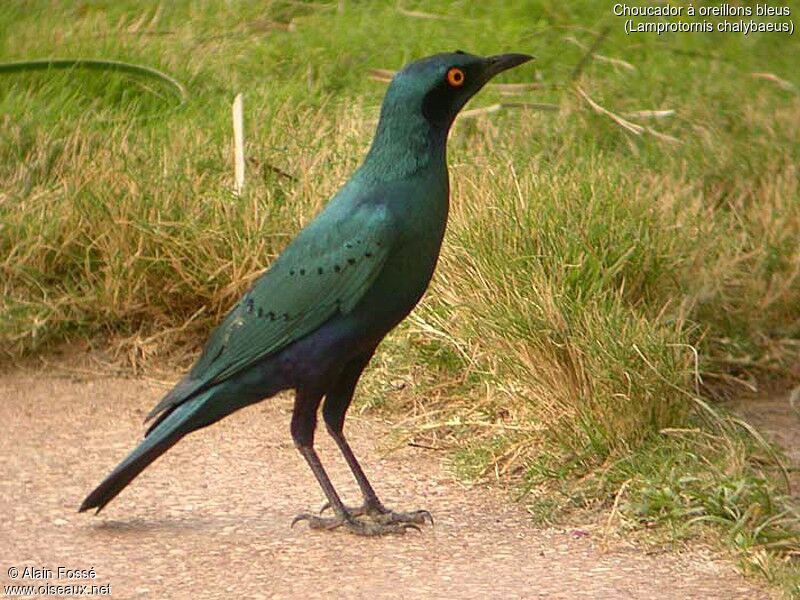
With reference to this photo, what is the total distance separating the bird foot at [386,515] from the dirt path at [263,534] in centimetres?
4

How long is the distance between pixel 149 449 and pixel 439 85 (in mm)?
Result: 1164

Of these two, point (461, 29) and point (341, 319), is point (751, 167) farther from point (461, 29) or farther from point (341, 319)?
point (341, 319)

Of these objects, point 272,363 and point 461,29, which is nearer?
point 272,363

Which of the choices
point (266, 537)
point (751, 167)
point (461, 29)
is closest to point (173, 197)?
point (266, 537)

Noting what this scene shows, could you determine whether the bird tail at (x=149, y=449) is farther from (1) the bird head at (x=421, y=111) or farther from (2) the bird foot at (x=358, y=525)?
(1) the bird head at (x=421, y=111)

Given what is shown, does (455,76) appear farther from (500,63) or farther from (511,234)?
(511,234)

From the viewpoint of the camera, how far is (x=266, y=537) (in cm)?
408

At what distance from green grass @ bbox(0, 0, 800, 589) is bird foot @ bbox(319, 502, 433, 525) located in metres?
0.34

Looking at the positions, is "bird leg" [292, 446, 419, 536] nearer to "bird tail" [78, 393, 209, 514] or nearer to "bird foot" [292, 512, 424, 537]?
"bird foot" [292, 512, 424, 537]

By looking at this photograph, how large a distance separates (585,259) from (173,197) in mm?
1491

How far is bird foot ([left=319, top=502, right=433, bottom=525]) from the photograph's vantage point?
414cm

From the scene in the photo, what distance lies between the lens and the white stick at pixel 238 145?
18.7ft

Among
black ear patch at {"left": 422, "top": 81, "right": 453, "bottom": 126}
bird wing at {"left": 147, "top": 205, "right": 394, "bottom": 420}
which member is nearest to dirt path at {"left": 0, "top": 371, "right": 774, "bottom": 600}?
bird wing at {"left": 147, "top": 205, "right": 394, "bottom": 420}

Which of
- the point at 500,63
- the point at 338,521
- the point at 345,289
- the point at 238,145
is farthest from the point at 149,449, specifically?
the point at 238,145
